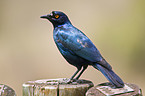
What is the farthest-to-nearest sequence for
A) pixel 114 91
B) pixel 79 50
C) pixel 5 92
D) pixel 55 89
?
pixel 79 50
pixel 55 89
pixel 5 92
pixel 114 91

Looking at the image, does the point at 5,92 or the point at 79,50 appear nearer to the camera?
the point at 5,92

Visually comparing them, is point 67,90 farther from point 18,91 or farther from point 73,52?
point 18,91

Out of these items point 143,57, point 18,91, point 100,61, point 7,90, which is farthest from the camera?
point 143,57

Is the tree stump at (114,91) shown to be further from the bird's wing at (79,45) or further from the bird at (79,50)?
the bird's wing at (79,45)

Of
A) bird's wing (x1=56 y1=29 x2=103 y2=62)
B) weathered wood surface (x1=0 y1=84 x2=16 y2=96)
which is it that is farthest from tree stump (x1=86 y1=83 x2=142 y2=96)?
weathered wood surface (x1=0 y1=84 x2=16 y2=96)

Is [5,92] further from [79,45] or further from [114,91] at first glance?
[114,91]

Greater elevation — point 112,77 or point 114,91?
point 112,77

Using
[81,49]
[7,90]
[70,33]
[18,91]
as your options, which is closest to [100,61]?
[81,49]

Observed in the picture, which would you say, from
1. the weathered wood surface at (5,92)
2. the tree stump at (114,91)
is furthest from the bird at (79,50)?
the weathered wood surface at (5,92)

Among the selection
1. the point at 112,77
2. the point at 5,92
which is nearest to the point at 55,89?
the point at 5,92
